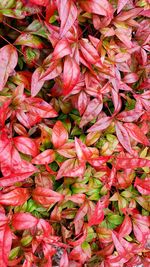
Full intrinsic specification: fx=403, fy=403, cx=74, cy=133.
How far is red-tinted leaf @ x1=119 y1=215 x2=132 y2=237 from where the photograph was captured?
1511 millimetres

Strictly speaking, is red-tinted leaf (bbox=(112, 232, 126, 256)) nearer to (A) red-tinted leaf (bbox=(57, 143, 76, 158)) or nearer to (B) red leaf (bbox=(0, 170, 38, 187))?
(A) red-tinted leaf (bbox=(57, 143, 76, 158))

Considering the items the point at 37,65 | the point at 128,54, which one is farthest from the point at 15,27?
the point at 128,54

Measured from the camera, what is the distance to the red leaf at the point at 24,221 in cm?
123

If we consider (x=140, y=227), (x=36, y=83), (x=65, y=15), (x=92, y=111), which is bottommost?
(x=140, y=227)

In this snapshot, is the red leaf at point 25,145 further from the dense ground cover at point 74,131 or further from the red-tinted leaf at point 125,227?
the red-tinted leaf at point 125,227

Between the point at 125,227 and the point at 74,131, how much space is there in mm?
414

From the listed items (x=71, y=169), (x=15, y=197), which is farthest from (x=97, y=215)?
(x=15, y=197)

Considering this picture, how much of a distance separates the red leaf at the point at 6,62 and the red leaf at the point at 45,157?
0.26m

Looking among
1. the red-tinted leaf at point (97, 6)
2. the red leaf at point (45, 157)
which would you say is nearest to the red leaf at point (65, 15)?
the red-tinted leaf at point (97, 6)

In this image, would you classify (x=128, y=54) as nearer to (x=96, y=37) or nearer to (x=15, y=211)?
(x=96, y=37)

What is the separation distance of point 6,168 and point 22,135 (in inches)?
6.1

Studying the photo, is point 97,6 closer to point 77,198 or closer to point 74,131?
point 74,131

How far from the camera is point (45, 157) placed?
4.26 ft

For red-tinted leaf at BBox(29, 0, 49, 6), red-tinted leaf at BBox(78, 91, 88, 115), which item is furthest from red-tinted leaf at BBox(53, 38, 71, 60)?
red-tinted leaf at BBox(78, 91, 88, 115)
